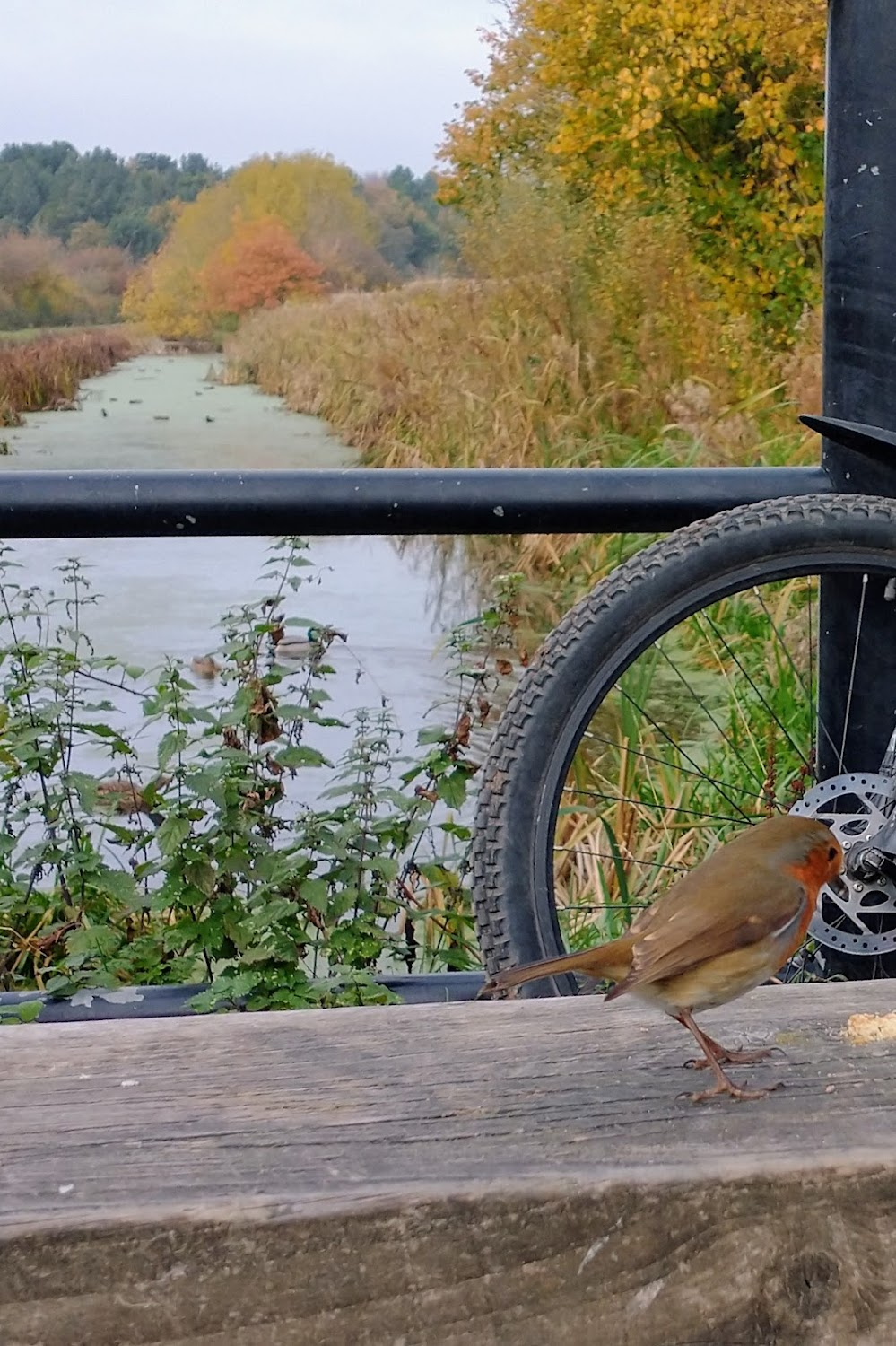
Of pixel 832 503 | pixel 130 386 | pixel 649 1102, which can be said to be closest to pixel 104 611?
pixel 130 386

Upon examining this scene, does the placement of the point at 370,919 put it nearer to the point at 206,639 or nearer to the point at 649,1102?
the point at 206,639

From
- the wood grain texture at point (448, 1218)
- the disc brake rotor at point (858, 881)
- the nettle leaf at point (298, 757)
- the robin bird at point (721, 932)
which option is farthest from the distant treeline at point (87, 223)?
the wood grain texture at point (448, 1218)

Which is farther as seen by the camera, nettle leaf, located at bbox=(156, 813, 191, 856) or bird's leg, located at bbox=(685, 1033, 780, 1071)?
nettle leaf, located at bbox=(156, 813, 191, 856)

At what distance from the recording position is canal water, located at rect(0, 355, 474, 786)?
177 centimetres

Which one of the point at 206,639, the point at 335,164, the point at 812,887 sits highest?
the point at 335,164

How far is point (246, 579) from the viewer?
6.97 ft

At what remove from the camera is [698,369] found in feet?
11.5

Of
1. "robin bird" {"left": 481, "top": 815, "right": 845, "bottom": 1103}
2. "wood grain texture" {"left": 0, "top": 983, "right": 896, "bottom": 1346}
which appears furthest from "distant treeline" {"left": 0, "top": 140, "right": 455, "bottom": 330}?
"wood grain texture" {"left": 0, "top": 983, "right": 896, "bottom": 1346}

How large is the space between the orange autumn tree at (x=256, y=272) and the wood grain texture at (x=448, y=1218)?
4.48ft

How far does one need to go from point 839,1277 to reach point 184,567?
72.5 inches

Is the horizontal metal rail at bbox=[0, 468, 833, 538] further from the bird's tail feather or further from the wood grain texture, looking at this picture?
the wood grain texture

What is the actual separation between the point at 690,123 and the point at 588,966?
135 inches

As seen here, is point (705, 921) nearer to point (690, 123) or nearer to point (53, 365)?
point (53, 365)

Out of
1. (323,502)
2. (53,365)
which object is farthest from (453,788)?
(53,365)
